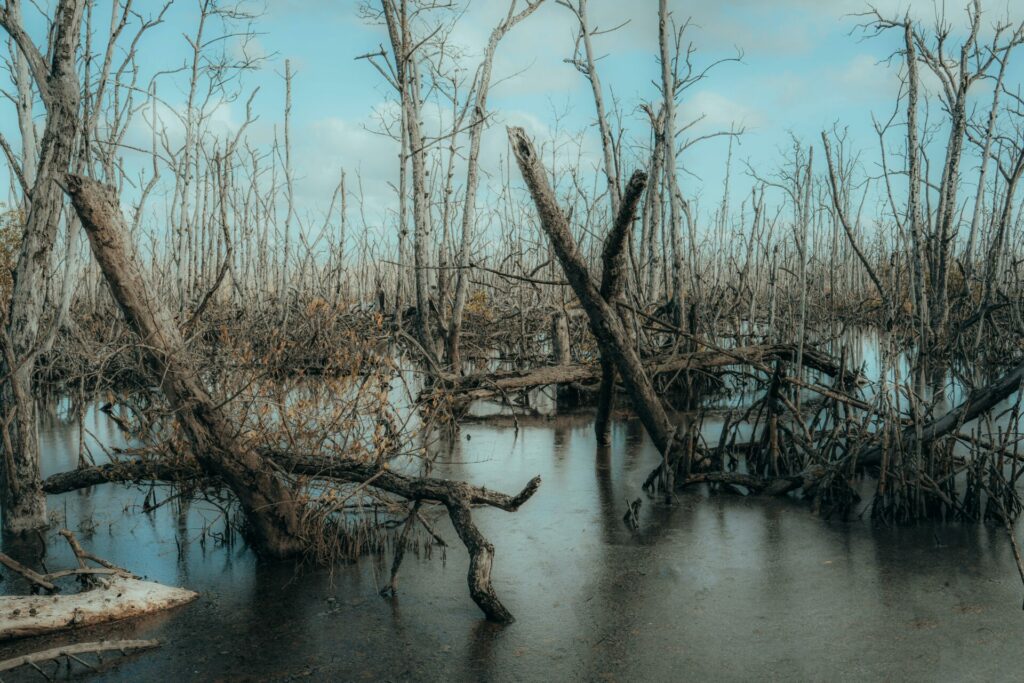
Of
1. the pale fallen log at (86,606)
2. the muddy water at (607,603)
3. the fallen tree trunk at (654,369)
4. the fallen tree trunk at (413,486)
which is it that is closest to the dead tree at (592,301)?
the muddy water at (607,603)

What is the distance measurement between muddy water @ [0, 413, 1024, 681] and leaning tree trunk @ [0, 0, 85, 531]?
0.45 meters

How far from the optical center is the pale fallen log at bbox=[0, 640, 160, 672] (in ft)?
12.6

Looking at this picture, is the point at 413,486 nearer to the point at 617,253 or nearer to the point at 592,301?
the point at 592,301

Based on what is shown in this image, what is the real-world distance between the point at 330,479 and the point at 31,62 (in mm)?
3135

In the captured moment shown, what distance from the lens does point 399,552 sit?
16.5ft

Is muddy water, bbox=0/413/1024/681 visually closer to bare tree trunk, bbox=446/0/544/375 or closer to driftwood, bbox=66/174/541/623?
driftwood, bbox=66/174/541/623

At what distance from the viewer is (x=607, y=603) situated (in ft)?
16.4

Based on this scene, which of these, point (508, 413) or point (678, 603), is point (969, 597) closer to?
point (678, 603)

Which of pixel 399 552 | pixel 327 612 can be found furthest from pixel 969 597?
pixel 327 612

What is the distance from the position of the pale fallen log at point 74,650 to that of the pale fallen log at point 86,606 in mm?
287

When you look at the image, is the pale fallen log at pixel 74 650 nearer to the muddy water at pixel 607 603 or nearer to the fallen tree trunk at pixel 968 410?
the muddy water at pixel 607 603

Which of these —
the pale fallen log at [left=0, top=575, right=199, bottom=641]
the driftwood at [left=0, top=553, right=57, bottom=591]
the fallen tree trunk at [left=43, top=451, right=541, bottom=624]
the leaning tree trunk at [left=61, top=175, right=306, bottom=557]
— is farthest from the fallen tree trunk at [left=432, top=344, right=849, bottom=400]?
the driftwood at [left=0, top=553, right=57, bottom=591]

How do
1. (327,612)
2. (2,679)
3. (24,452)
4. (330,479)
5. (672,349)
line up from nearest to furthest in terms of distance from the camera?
(2,679)
(327,612)
(330,479)
(24,452)
(672,349)

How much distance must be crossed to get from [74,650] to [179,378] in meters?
1.60
